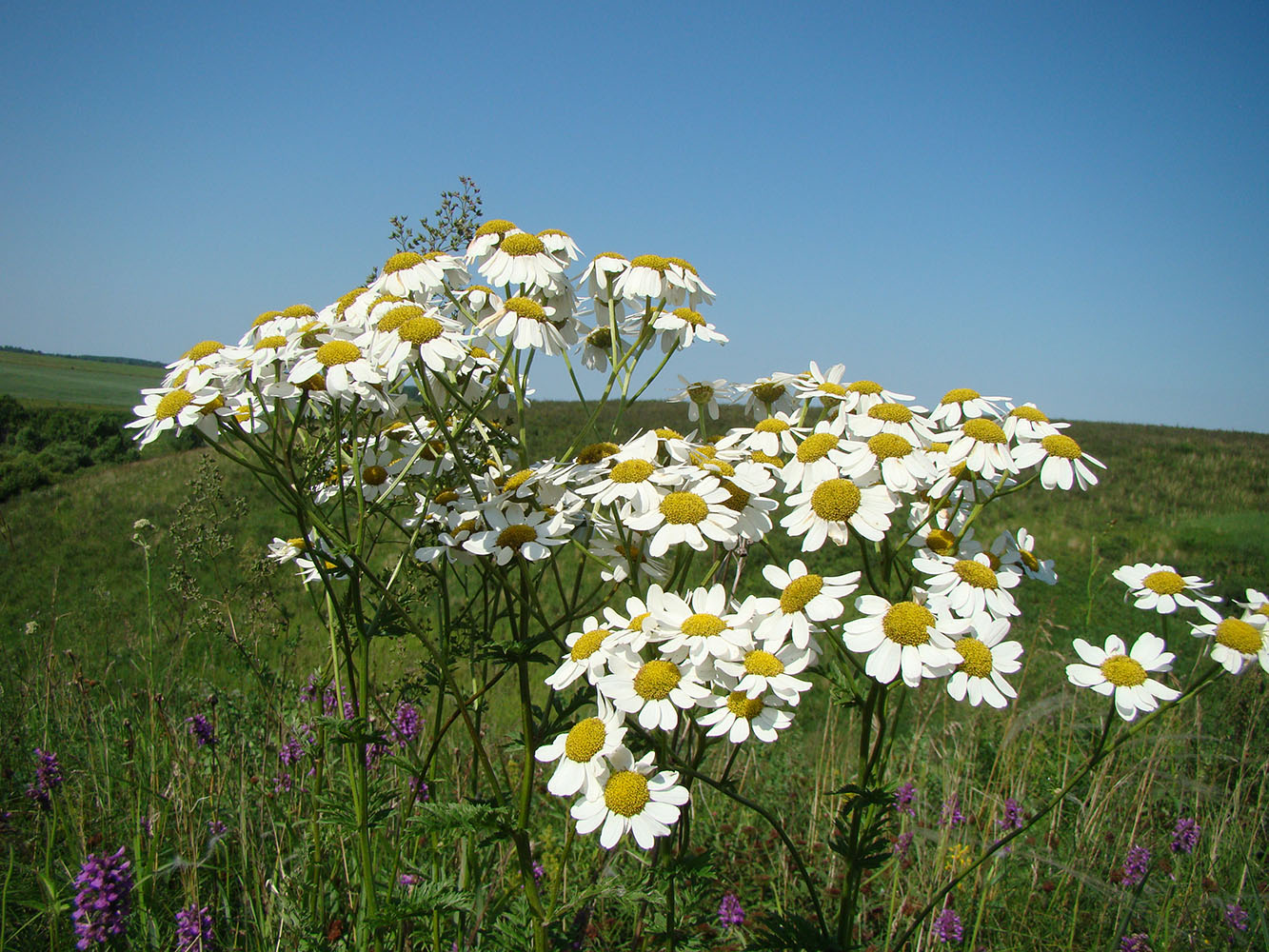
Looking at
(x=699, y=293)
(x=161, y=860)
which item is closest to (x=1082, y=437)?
(x=699, y=293)

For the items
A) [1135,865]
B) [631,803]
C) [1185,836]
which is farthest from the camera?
[1185,836]

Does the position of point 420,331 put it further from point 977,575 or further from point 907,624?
point 977,575

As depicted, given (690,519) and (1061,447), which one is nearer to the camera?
(690,519)

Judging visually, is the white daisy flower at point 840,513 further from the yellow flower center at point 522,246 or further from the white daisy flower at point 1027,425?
the yellow flower center at point 522,246

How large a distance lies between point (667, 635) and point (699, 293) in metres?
1.25

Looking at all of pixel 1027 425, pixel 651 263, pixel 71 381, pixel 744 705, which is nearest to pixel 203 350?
pixel 651 263

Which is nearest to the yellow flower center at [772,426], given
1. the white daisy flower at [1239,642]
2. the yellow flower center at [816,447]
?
the yellow flower center at [816,447]

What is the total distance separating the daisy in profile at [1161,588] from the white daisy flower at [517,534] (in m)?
1.37

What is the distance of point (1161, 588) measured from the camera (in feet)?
5.61

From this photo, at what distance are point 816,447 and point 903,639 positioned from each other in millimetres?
479

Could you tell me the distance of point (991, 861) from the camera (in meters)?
3.10

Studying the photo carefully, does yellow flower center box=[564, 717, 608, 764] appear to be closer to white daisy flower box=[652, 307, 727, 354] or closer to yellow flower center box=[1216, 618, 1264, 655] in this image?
white daisy flower box=[652, 307, 727, 354]

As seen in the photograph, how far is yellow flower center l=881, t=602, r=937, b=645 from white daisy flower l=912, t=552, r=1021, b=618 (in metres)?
0.09

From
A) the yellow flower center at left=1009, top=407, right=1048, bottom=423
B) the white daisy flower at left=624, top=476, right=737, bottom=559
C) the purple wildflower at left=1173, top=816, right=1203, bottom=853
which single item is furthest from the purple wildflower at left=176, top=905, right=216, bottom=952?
the purple wildflower at left=1173, top=816, right=1203, bottom=853
